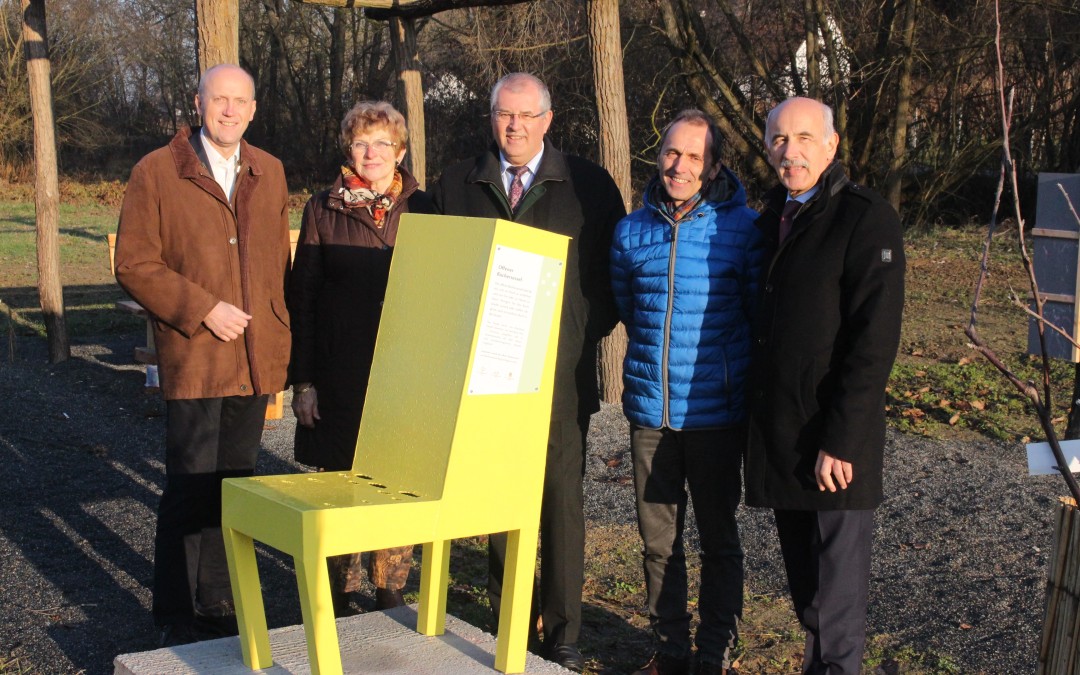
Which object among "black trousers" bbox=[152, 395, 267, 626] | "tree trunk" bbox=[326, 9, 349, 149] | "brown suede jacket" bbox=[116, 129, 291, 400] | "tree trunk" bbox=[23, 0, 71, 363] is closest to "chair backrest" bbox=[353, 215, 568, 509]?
"brown suede jacket" bbox=[116, 129, 291, 400]

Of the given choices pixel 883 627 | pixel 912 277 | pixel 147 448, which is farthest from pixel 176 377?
pixel 912 277

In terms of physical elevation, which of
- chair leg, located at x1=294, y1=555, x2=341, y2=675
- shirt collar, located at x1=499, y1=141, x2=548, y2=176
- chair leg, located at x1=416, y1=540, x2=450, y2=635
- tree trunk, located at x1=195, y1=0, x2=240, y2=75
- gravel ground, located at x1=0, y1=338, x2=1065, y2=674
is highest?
tree trunk, located at x1=195, y1=0, x2=240, y2=75

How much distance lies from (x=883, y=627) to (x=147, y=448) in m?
4.85

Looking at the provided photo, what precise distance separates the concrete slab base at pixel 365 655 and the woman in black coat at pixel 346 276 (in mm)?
770

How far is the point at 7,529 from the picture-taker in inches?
221

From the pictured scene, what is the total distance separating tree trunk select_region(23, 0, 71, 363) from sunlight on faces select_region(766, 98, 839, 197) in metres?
8.07

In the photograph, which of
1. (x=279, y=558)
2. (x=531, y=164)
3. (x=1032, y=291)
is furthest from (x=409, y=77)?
(x=1032, y=291)

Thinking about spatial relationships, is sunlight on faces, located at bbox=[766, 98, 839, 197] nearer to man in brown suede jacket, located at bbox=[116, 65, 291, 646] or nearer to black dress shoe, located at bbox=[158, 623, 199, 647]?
man in brown suede jacket, located at bbox=[116, 65, 291, 646]

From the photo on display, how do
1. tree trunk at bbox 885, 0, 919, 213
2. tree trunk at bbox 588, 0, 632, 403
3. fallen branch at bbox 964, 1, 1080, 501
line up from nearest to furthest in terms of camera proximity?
fallen branch at bbox 964, 1, 1080, 501 → tree trunk at bbox 588, 0, 632, 403 → tree trunk at bbox 885, 0, 919, 213

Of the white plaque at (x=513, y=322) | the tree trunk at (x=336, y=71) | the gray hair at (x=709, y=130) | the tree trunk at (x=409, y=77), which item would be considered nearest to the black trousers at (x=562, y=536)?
the white plaque at (x=513, y=322)

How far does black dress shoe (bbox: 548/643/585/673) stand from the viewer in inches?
154

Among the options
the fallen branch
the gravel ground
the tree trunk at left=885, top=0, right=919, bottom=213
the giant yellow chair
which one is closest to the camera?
the fallen branch

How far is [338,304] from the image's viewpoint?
415 cm

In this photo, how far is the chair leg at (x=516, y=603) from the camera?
10.8 ft
